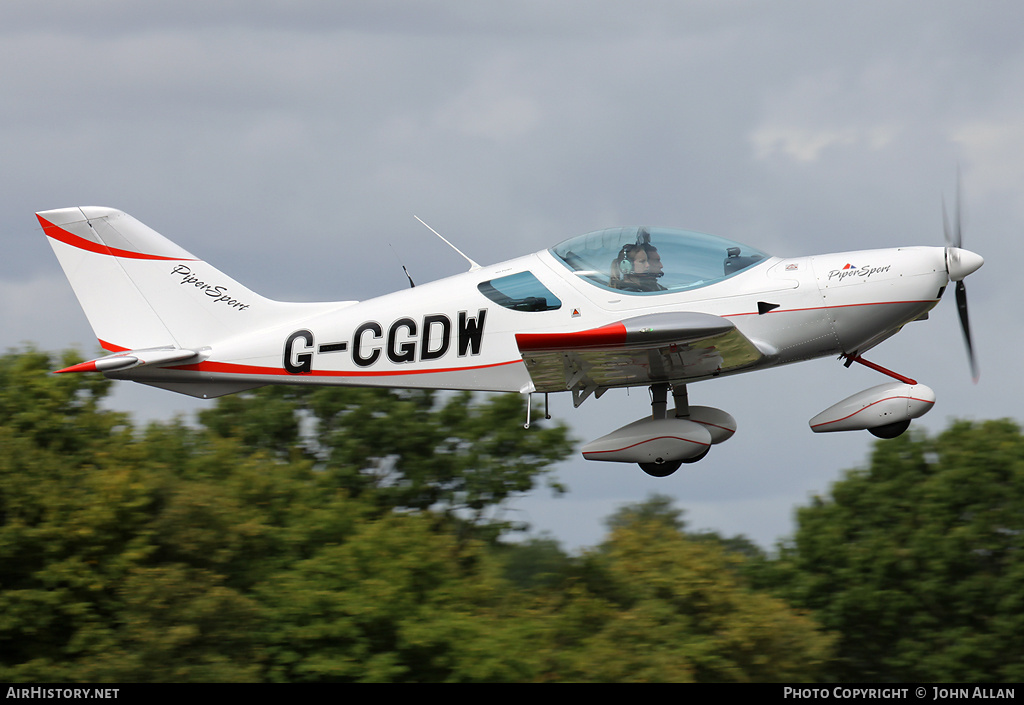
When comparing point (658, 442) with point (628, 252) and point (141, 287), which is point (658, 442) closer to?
point (628, 252)

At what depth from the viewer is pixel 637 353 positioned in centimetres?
988

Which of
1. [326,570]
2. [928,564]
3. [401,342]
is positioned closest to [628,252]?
[401,342]

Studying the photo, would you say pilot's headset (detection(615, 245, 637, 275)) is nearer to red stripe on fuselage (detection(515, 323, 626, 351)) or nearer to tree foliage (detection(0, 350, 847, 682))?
Result: red stripe on fuselage (detection(515, 323, 626, 351))

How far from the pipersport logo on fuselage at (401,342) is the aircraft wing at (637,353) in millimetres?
857

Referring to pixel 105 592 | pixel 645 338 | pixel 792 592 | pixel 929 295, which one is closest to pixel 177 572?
pixel 105 592

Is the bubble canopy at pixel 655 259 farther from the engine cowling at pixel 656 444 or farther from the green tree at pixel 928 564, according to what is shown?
the green tree at pixel 928 564

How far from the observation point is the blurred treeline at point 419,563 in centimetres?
1712

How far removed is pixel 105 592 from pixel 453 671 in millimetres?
5650

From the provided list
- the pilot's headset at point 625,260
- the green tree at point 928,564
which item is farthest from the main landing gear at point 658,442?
the green tree at point 928,564

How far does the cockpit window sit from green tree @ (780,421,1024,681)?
1770cm

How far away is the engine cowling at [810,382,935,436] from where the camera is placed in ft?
33.0

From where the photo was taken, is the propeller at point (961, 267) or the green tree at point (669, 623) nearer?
the propeller at point (961, 267)

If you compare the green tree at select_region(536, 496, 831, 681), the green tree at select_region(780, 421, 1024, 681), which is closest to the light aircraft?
the green tree at select_region(536, 496, 831, 681)

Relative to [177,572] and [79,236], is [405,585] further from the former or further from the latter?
[79,236]
